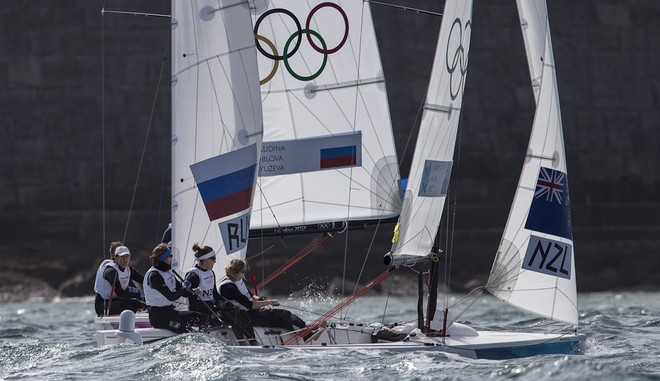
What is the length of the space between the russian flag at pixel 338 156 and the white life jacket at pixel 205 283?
8.18ft

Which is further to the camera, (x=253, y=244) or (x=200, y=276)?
(x=253, y=244)

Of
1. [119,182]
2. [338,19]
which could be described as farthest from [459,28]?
[119,182]

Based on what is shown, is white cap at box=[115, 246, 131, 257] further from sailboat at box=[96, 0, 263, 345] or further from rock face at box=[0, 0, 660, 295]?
rock face at box=[0, 0, 660, 295]

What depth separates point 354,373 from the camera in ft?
35.4

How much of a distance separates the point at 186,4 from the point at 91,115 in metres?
9.49

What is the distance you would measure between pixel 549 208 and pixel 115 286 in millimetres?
4024

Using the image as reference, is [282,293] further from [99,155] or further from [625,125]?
[625,125]

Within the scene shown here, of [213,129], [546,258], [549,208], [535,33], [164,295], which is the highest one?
[535,33]

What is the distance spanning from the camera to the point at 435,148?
1257cm

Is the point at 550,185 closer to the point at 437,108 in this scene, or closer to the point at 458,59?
the point at 437,108

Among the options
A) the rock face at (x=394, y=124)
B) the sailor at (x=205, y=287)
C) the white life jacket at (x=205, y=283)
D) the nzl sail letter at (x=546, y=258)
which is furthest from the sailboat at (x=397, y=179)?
the rock face at (x=394, y=124)

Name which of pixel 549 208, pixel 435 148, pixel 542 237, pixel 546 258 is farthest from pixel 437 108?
pixel 546 258

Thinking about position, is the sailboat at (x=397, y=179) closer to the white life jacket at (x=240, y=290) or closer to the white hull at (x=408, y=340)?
the white hull at (x=408, y=340)

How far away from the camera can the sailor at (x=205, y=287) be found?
1199 cm
